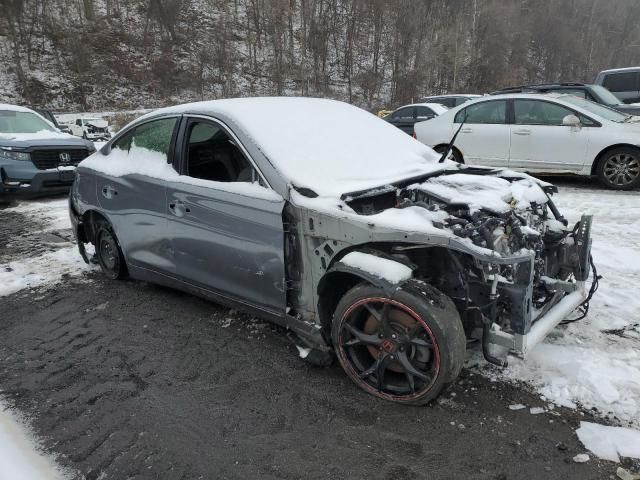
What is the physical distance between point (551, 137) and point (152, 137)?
6520 mm

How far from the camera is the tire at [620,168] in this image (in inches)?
299

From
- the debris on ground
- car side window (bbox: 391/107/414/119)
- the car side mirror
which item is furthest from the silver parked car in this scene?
car side window (bbox: 391/107/414/119)

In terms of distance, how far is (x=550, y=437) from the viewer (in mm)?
2527

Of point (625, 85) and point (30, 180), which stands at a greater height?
point (625, 85)

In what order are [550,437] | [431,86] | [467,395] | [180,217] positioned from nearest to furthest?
1. [550,437]
2. [467,395]
3. [180,217]
4. [431,86]

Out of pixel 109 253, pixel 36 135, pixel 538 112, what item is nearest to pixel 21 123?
pixel 36 135

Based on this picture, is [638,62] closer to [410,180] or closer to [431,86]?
[431,86]

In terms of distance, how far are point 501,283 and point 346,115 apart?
2.12 m

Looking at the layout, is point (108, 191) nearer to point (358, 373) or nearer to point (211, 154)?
point (211, 154)

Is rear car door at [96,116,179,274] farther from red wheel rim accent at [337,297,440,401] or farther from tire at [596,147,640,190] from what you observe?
tire at [596,147,640,190]

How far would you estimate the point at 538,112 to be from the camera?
326 inches

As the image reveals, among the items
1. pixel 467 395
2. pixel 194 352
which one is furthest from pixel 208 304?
pixel 467 395

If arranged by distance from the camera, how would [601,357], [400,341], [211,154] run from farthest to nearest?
[211,154] → [601,357] → [400,341]

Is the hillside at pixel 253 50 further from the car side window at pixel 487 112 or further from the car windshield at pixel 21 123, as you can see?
the car side window at pixel 487 112
